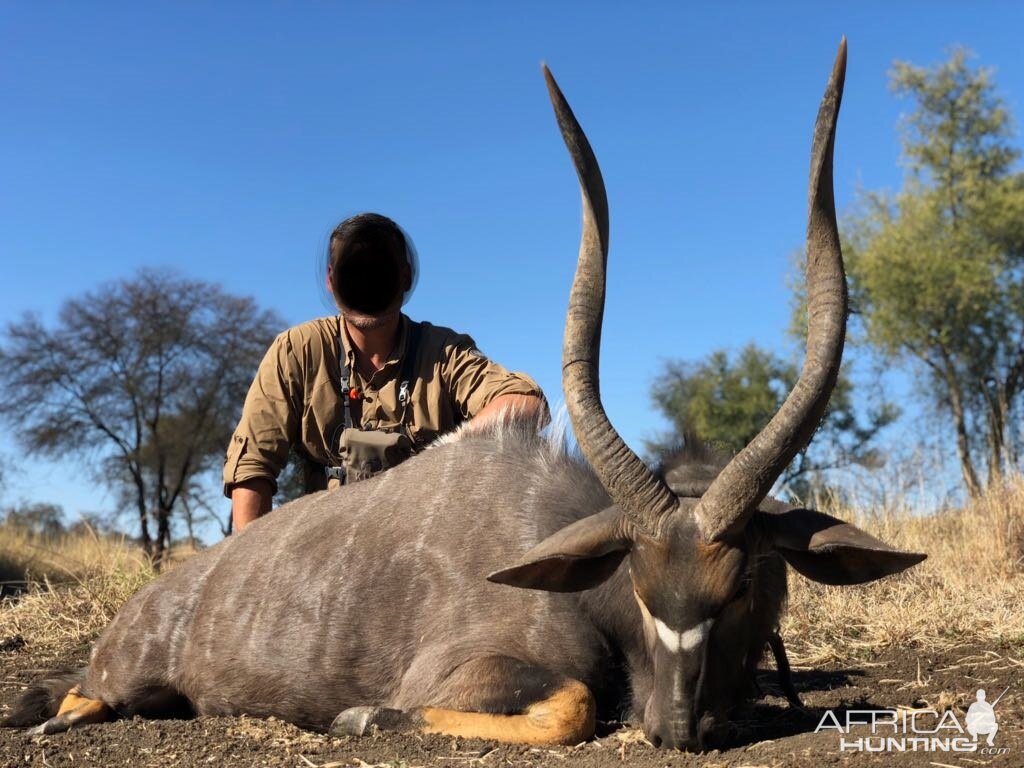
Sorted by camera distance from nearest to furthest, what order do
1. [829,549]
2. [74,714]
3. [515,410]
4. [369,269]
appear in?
[829,549]
[74,714]
[515,410]
[369,269]

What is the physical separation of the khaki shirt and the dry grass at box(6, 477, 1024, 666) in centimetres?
183

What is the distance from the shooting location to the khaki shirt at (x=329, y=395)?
5.34 m

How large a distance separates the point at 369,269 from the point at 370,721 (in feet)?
8.57

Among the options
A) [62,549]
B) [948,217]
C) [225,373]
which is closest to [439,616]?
[62,549]

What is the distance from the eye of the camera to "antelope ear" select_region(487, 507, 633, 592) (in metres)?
3.43

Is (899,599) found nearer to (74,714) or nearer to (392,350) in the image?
(392,350)

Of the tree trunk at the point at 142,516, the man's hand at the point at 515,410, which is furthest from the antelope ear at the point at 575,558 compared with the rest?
the tree trunk at the point at 142,516

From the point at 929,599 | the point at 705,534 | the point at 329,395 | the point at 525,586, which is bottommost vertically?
the point at 929,599

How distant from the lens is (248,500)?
5312 mm

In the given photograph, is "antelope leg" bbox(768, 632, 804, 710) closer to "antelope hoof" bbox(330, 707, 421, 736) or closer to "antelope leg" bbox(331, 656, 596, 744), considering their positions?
"antelope leg" bbox(331, 656, 596, 744)

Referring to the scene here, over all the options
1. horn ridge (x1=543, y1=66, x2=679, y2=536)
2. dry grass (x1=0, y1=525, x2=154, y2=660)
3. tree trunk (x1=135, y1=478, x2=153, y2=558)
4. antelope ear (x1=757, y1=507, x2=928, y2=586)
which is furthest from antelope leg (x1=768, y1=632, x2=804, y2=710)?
tree trunk (x1=135, y1=478, x2=153, y2=558)

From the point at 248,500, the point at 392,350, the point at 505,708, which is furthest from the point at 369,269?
the point at 505,708

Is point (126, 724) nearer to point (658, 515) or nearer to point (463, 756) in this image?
point (463, 756)

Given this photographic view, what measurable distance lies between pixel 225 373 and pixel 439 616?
20585 millimetres
